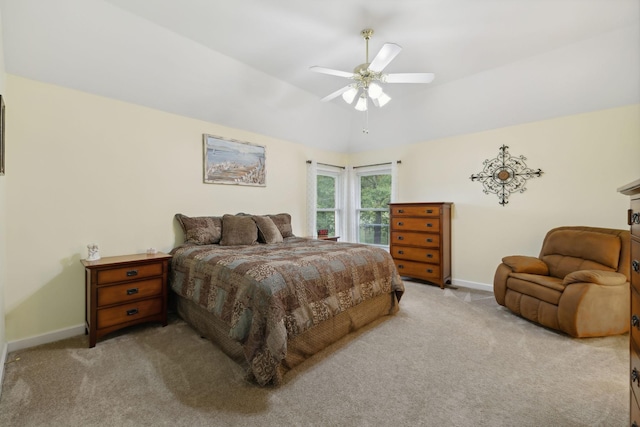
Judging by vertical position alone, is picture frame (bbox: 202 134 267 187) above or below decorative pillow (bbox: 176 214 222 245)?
above

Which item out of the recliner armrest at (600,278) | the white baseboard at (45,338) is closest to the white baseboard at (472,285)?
the recliner armrest at (600,278)

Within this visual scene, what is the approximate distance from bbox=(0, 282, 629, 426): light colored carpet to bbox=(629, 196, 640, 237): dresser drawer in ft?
3.90

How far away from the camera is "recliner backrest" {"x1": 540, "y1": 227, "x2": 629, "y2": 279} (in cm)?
275

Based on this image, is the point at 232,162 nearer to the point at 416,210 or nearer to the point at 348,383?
the point at 416,210

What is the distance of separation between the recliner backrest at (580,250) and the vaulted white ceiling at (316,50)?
1473mm

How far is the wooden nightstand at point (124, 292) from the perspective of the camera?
2.34 meters

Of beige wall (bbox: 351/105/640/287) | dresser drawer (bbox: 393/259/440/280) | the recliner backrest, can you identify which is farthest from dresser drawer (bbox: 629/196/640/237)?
dresser drawer (bbox: 393/259/440/280)

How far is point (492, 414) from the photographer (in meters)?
1.59

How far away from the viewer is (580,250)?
295cm

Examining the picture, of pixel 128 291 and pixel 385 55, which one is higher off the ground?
pixel 385 55

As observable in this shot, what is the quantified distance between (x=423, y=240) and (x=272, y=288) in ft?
9.71

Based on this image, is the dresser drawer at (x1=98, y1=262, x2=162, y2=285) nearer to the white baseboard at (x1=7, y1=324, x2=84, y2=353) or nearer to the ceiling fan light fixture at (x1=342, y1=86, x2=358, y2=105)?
the white baseboard at (x1=7, y1=324, x2=84, y2=353)

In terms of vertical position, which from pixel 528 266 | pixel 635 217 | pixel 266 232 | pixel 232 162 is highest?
pixel 232 162

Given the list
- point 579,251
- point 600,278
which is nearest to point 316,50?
point 600,278
